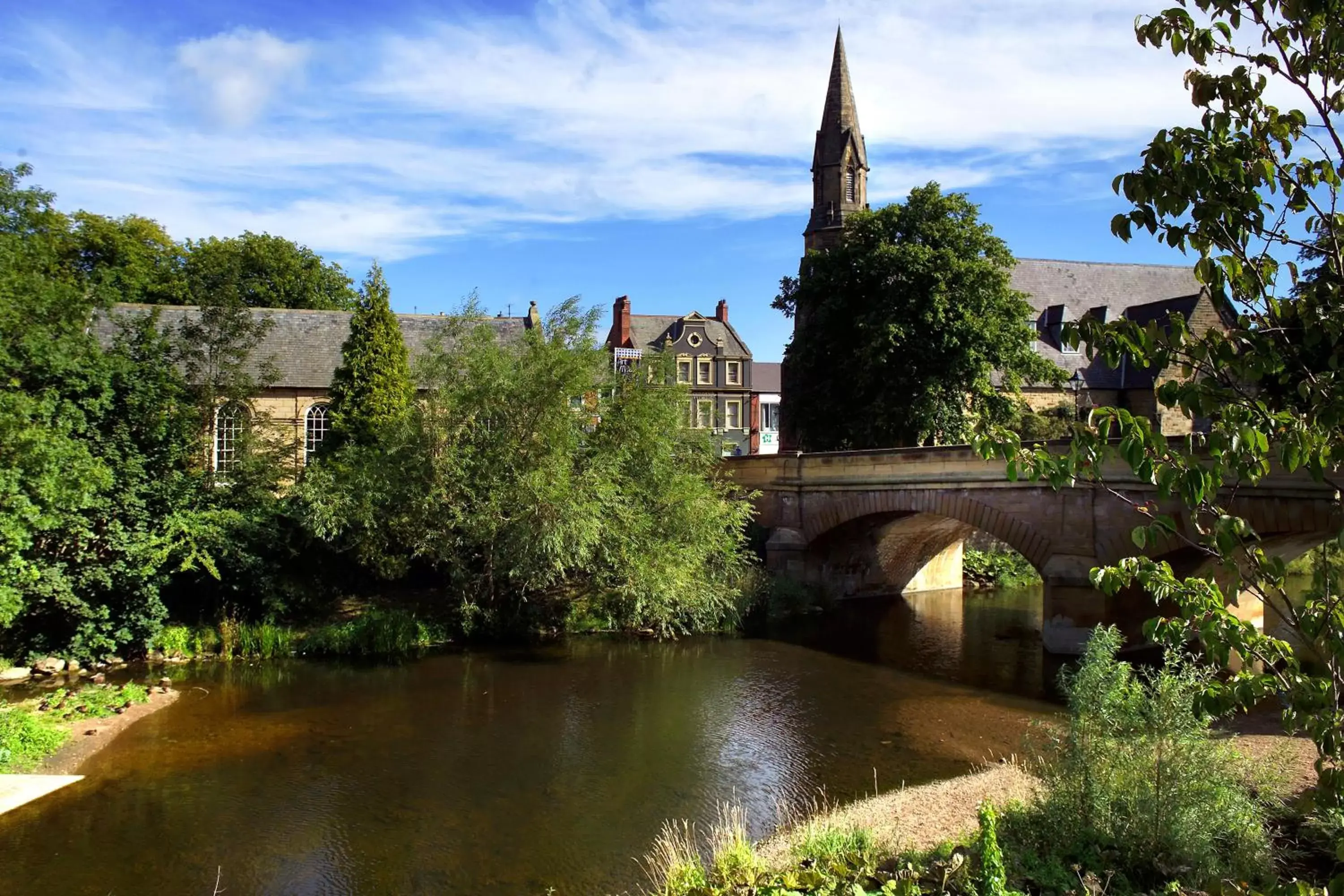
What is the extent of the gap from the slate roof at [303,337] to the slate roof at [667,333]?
16.1m

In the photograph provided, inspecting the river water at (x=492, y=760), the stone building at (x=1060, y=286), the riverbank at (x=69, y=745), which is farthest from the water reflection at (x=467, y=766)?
the stone building at (x=1060, y=286)

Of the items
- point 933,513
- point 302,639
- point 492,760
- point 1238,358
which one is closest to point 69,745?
point 492,760

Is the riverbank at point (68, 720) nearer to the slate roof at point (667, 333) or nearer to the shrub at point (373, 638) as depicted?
the shrub at point (373, 638)

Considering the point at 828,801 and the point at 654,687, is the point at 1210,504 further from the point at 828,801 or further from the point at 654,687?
the point at 654,687

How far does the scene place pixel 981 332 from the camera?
29.4 m

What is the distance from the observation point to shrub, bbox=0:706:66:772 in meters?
14.0

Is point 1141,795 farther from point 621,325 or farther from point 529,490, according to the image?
point 621,325

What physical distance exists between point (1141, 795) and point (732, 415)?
1786 inches

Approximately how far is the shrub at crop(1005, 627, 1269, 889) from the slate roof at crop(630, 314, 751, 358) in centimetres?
4361

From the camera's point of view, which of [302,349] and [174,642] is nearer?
[174,642]

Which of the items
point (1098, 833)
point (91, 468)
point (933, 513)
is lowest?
point (1098, 833)

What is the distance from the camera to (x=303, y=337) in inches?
1389

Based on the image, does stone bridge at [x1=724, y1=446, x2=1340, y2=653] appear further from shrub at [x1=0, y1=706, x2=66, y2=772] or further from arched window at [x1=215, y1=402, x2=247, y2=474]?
shrub at [x1=0, y1=706, x2=66, y2=772]

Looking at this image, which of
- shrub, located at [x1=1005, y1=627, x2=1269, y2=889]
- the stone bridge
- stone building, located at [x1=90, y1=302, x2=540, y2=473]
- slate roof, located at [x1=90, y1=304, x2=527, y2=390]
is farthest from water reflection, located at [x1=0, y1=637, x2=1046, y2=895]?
slate roof, located at [x1=90, y1=304, x2=527, y2=390]
